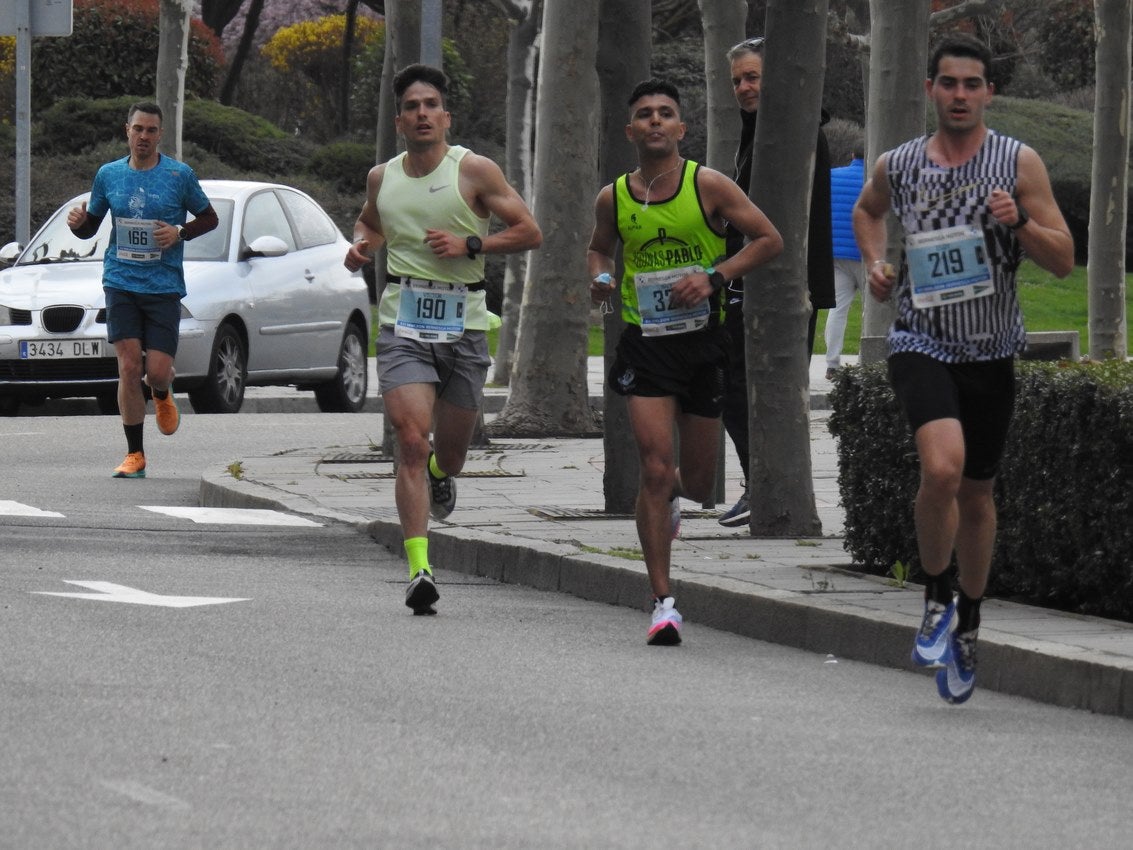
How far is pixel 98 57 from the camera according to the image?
127 ft

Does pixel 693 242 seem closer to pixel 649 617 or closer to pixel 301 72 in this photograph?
pixel 649 617

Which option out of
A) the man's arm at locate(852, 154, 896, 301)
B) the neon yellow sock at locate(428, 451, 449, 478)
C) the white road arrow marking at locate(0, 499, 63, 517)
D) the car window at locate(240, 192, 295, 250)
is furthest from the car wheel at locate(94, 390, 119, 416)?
the man's arm at locate(852, 154, 896, 301)

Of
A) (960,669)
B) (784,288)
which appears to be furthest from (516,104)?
(960,669)

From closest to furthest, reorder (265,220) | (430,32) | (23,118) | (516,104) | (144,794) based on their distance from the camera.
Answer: (144,794)
(430,32)
(265,220)
(516,104)
(23,118)

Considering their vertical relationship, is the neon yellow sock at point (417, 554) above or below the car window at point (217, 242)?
below

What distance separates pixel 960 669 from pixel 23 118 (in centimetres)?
1702

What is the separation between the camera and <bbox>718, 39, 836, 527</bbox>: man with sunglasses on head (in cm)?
1134

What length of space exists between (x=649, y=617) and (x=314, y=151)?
89.8 ft

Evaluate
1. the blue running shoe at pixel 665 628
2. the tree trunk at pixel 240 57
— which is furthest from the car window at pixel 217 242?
the tree trunk at pixel 240 57

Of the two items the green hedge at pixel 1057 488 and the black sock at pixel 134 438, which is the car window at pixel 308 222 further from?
the green hedge at pixel 1057 488

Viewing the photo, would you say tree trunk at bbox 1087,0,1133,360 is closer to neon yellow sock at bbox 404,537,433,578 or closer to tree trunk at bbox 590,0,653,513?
tree trunk at bbox 590,0,653,513

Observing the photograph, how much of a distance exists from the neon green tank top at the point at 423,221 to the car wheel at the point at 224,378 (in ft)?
29.7

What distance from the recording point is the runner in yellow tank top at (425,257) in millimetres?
9406

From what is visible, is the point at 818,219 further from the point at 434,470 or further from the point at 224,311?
the point at 224,311
